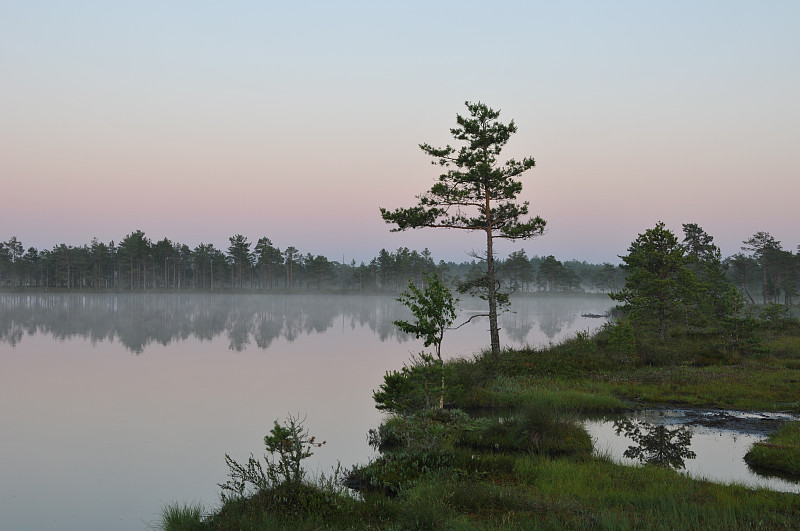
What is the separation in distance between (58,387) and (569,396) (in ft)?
75.8

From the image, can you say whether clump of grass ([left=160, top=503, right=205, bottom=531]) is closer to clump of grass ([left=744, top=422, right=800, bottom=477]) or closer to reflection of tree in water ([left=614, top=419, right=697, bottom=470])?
reflection of tree in water ([left=614, top=419, right=697, bottom=470])

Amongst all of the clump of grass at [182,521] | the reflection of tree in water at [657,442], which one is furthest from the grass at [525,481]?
the reflection of tree in water at [657,442]

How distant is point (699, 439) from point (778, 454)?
2.51m

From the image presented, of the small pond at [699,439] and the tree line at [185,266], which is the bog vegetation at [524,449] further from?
the tree line at [185,266]

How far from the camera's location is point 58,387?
23.2 meters

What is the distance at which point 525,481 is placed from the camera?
10656mm

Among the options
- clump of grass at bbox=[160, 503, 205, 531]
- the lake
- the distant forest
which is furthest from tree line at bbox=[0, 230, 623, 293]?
clump of grass at bbox=[160, 503, 205, 531]

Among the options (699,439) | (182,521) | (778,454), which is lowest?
(699,439)

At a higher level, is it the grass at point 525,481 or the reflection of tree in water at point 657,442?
the grass at point 525,481

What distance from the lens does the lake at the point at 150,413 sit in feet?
37.8

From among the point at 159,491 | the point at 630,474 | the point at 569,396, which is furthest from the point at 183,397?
the point at 630,474

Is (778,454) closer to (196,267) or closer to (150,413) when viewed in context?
(150,413)

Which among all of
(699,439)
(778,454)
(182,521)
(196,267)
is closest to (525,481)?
(182,521)

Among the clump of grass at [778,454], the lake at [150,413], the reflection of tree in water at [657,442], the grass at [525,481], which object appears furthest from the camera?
the reflection of tree in water at [657,442]
